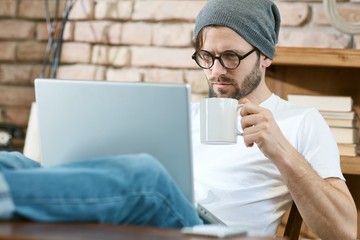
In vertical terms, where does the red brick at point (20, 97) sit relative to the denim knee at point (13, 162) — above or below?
below

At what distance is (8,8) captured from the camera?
2.69 metres

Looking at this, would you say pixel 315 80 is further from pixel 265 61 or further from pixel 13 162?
pixel 13 162

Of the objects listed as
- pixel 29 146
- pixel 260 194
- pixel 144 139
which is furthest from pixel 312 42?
pixel 144 139

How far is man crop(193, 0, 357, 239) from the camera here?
62.8 inches

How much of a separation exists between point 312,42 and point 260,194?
781 millimetres

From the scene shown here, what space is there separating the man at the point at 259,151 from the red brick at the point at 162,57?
540mm

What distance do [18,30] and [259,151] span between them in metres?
1.25

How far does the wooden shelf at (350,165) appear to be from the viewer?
207 cm

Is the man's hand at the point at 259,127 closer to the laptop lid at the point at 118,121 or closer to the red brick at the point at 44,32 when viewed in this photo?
the laptop lid at the point at 118,121

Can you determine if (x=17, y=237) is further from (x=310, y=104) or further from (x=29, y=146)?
(x=29, y=146)

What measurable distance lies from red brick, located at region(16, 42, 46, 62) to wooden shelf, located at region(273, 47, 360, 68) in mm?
945

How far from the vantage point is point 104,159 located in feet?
3.24

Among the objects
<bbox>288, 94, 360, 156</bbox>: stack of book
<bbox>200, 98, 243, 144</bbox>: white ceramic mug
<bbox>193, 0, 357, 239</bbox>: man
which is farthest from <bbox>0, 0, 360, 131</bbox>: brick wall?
<bbox>200, 98, 243, 144</bbox>: white ceramic mug

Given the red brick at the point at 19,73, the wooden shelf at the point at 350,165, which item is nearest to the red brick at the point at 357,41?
the wooden shelf at the point at 350,165
